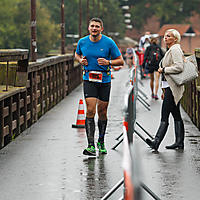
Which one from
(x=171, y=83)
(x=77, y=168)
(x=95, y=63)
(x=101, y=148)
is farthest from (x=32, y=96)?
(x=77, y=168)

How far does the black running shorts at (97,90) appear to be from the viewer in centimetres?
984

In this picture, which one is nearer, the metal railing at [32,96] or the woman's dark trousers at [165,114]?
the woman's dark trousers at [165,114]

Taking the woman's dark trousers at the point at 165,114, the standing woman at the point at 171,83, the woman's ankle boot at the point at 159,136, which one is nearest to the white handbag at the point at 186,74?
the standing woman at the point at 171,83

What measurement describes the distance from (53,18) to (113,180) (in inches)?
4800

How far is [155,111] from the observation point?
674 inches

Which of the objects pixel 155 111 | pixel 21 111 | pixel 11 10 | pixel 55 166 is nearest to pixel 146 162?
pixel 55 166

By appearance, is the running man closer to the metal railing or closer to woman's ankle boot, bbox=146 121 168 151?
woman's ankle boot, bbox=146 121 168 151

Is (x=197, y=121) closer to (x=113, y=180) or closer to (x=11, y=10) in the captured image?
(x=113, y=180)

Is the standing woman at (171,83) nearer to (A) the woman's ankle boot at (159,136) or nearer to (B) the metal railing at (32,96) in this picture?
(A) the woman's ankle boot at (159,136)

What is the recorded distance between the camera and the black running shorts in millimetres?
9844

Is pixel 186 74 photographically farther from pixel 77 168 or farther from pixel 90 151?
pixel 77 168

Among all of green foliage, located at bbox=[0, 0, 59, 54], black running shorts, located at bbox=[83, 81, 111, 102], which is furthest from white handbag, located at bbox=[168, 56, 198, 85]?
green foliage, located at bbox=[0, 0, 59, 54]

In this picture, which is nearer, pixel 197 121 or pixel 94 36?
pixel 94 36

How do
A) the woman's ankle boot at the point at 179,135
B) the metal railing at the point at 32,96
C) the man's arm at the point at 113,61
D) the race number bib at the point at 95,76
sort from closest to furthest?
the man's arm at the point at 113,61 → the race number bib at the point at 95,76 → the woman's ankle boot at the point at 179,135 → the metal railing at the point at 32,96
